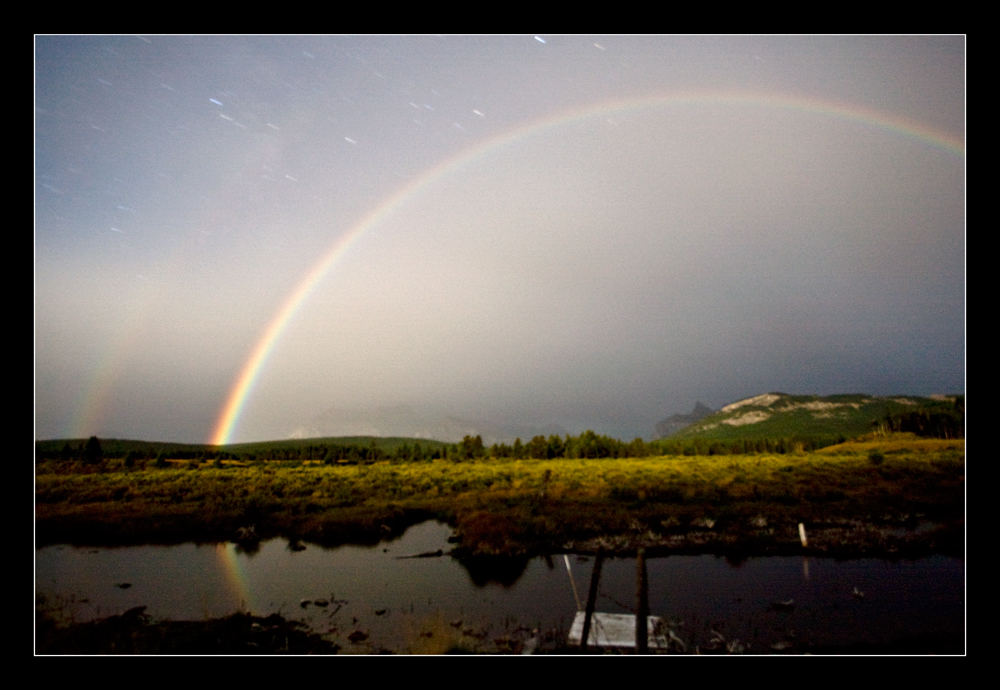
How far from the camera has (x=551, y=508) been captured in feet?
101

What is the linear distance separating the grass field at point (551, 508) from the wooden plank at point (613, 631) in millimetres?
8988

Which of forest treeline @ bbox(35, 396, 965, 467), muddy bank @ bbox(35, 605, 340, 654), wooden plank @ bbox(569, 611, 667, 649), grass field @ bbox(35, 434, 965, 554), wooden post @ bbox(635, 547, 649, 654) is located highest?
wooden post @ bbox(635, 547, 649, 654)

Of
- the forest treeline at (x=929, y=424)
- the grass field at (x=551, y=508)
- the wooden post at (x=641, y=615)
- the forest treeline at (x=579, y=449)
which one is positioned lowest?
the forest treeline at (x=579, y=449)

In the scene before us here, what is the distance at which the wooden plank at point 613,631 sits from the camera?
1269cm

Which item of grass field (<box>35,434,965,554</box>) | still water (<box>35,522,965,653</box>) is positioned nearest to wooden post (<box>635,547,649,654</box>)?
still water (<box>35,522,965,653</box>)

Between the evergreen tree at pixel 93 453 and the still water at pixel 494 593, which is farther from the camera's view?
the evergreen tree at pixel 93 453

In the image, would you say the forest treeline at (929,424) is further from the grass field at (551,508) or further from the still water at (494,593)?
the still water at (494,593)

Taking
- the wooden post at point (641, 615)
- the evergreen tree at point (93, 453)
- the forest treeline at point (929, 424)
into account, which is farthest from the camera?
the forest treeline at point (929, 424)

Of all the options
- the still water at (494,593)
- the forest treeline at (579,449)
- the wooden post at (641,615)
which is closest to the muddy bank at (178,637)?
the still water at (494,593)

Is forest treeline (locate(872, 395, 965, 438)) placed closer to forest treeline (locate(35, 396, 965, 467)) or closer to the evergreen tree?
forest treeline (locate(35, 396, 965, 467))

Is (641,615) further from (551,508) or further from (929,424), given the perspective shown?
(929,424)

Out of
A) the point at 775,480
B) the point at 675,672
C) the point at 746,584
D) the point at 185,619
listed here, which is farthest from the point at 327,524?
the point at 775,480

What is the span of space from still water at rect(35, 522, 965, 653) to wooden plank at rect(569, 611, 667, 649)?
21.6 inches

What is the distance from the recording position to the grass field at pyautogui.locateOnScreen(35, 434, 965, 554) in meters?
24.8
